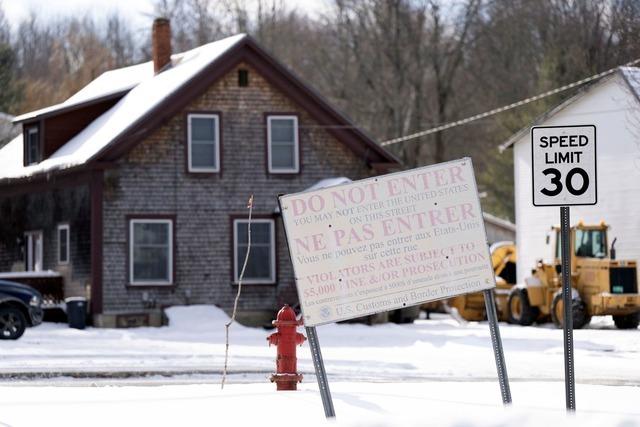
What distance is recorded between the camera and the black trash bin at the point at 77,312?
35656 millimetres

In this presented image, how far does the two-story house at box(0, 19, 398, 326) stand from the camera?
36.5 metres

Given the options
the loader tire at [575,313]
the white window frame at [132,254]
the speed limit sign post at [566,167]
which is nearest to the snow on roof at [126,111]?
the white window frame at [132,254]

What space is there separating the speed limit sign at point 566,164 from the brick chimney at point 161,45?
28275mm

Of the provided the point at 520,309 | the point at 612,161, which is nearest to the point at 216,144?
the point at 520,309

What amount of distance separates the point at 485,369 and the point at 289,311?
27.6ft

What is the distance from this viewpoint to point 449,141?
6794 cm

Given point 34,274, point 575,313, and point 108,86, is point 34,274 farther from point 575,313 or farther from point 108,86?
point 575,313

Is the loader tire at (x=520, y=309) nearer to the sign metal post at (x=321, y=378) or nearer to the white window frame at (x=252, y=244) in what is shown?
the white window frame at (x=252, y=244)

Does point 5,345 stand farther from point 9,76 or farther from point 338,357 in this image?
point 9,76

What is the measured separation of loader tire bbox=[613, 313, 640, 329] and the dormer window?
53.7 feet

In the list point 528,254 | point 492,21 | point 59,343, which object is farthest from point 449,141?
point 59,343

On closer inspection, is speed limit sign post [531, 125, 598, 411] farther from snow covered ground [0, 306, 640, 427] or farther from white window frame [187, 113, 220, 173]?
white window frame [187, 113, 220, 173]

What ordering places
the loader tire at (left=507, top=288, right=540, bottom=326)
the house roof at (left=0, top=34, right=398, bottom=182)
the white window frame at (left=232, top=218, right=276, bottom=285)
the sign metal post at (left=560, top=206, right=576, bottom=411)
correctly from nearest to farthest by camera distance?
the sign metal post at (left=560, top=206, right=576, bottom=411) → the house roof at (left=0, top=34, right=398, bottom=182) → the white window frame at (left=232, top=218, right=276, bottom=285) → the loader tire at (left=507, top=288, right=540, bottom=326)

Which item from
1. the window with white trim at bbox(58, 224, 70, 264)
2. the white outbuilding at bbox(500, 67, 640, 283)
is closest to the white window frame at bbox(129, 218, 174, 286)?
the window with white trim at bbox(58, 224, 70, 264)
